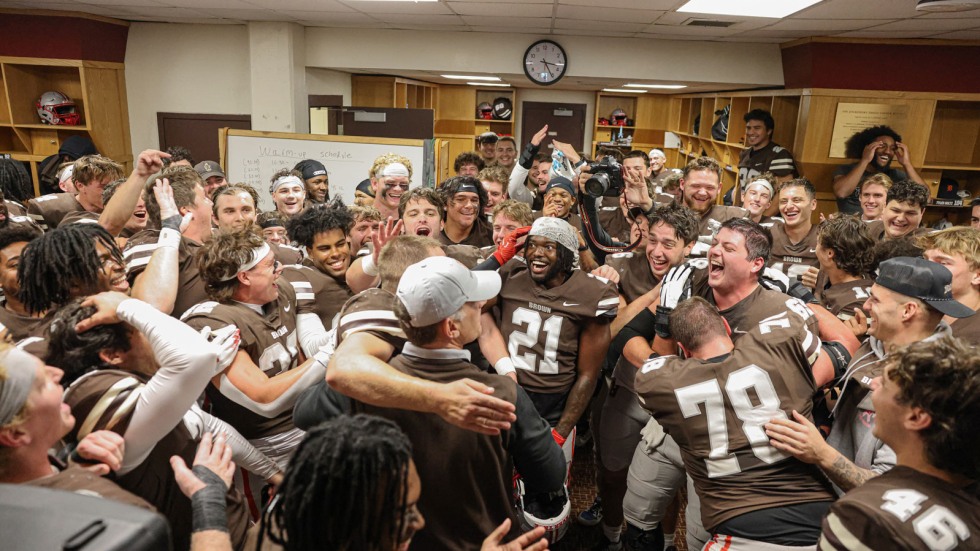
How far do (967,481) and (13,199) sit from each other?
5.34 m

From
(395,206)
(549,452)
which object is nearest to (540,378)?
(549,452)

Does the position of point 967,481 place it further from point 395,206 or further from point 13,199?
point 13,199

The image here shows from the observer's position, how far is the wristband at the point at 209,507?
119 centimetres

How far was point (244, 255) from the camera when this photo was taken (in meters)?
1.90

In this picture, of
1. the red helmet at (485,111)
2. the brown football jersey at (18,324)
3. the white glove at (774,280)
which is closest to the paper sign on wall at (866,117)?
the white glove at (774,280)

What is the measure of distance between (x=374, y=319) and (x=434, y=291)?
451mm

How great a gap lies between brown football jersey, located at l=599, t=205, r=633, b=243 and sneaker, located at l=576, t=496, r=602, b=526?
6.07 ft

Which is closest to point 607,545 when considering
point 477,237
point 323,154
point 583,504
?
point 583,504

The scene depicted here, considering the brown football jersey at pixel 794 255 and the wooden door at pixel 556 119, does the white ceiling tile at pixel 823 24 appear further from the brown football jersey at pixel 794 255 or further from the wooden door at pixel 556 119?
the wooden door at pixel 556 119

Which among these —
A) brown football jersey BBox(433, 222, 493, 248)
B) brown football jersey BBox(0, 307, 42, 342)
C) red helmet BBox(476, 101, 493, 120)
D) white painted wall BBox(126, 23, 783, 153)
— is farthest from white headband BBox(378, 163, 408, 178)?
red helmet BBox(476, 101, 493, 120)

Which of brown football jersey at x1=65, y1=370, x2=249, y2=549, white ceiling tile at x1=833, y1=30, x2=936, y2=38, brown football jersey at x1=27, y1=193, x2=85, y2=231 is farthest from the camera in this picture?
white ceiling tile at x1=833, y1=30, x2=936, y2=38

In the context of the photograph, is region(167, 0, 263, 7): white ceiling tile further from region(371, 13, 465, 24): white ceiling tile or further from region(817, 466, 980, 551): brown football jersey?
region(817, 466, 980, 551): brown football jersey

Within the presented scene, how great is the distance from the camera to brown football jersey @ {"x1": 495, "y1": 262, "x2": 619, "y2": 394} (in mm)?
2350

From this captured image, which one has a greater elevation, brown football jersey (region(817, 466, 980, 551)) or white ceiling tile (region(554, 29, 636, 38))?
white ceiling tile (region(554, 29, 636, 38))
